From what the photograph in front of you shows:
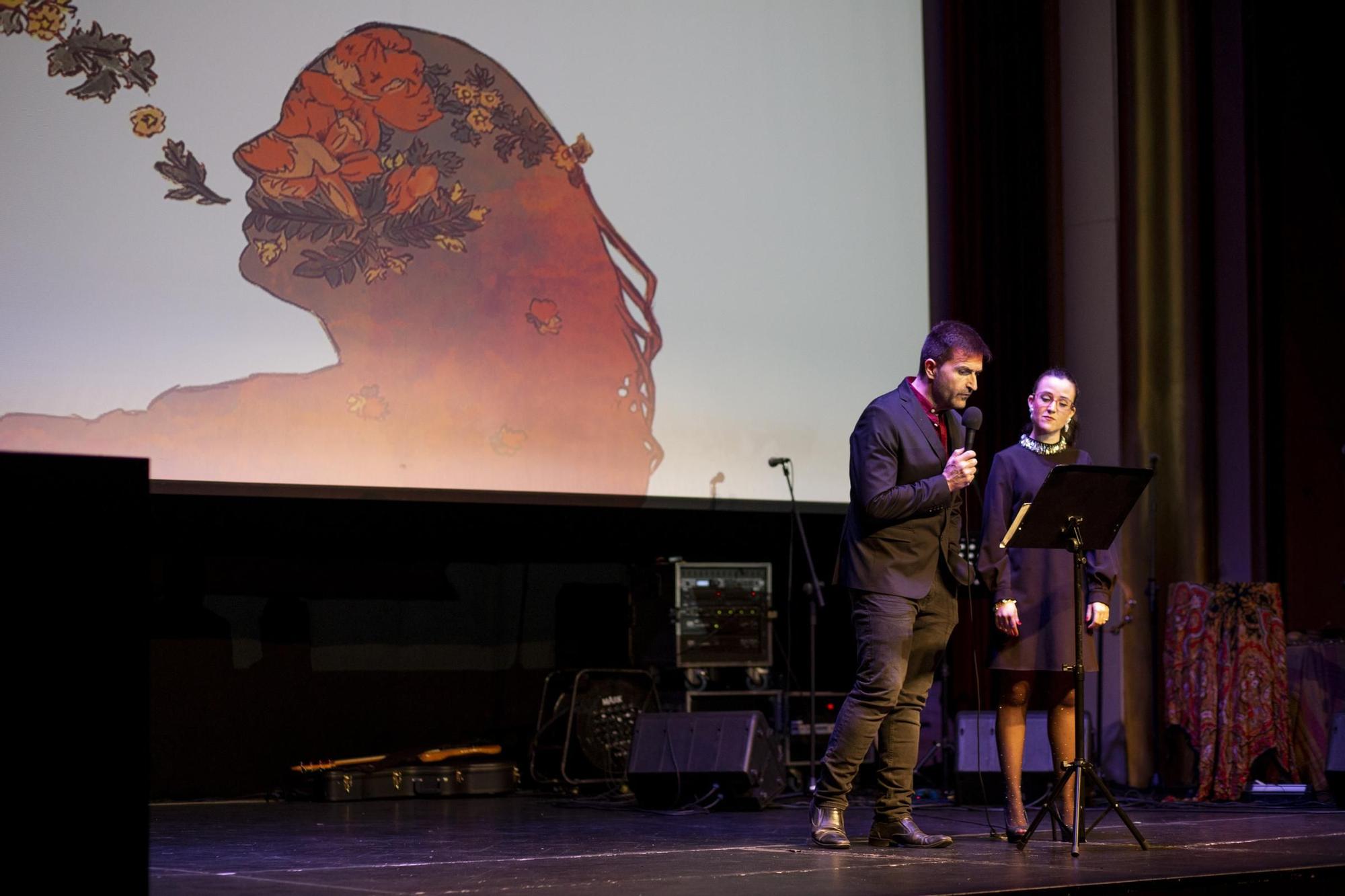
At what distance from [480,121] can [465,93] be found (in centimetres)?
12

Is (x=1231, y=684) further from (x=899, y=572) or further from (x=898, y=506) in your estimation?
(x=898, y=506)

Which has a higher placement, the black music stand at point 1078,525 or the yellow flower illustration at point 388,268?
the yellow flower illustration at point 388,268

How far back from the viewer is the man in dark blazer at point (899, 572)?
12.9ft

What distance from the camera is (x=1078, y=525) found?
13.0 ft

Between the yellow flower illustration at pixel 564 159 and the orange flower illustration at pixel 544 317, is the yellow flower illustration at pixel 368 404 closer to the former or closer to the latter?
the orange flower illustration at pixel 544 317

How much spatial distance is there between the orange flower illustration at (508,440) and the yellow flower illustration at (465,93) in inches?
50.8

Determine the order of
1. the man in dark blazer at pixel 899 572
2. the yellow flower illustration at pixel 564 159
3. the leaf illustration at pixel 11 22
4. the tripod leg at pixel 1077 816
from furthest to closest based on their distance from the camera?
the yellow flower illustration at pixel 564 159
the leaf illustration at pixel 11 22
the man in dark blazer at pixel 899 572
the tripod leg at pixel 1077 816

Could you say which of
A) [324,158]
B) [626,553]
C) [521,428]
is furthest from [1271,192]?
[324,158]

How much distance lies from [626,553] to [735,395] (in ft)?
3.74

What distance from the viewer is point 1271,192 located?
7762 millimetres

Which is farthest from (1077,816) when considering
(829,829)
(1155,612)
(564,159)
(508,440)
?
(564,159)

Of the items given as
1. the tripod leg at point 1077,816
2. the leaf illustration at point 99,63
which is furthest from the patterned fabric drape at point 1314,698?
the leaf illustration at point 99,63

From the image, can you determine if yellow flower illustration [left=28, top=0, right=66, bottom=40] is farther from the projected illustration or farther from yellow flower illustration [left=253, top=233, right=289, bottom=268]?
yellow flower illustration [left=253, top=233, right=289, bottom=268]

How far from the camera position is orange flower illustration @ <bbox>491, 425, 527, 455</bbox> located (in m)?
5.89
